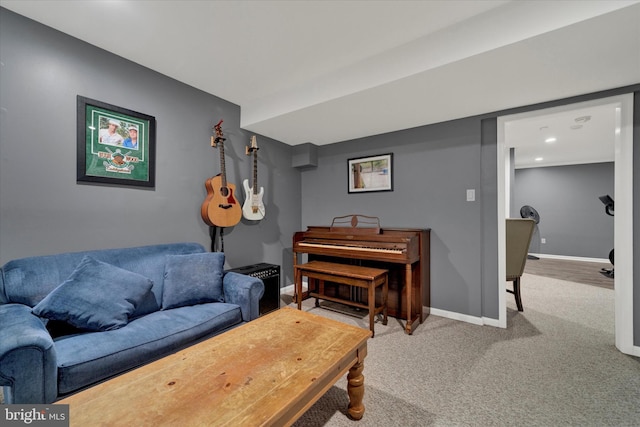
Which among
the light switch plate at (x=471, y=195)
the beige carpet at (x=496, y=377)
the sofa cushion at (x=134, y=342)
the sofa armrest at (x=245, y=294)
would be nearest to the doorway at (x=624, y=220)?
the beige carpet at (x=496, y=377)

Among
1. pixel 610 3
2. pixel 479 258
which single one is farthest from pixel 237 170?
pixel 610 3

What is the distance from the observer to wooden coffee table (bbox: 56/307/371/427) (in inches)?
33.0

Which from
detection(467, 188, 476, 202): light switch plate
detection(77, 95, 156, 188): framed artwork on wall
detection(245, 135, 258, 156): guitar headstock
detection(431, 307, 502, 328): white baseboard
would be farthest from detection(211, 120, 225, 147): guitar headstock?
detection(431, 307, 502, 328): white baseboard

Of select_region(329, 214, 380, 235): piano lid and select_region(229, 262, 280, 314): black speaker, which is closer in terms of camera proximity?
select_region(229, 262, 280, 314): black speaker

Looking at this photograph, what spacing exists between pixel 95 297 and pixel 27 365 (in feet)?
1.73

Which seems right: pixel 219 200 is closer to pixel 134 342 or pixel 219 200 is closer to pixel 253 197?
pixel 253 197

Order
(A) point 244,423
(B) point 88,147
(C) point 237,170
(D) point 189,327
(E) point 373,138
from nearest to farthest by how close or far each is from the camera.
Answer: (A) point 244,423
(D) point 189,327
(B) point 88,147
(C) point 237,170
(E) point 373,138

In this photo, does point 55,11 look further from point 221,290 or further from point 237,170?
point 221,290

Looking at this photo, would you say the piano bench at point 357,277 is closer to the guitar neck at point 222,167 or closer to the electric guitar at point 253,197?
the electric guitar at point 253,197

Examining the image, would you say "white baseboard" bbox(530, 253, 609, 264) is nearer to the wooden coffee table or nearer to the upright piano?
the upright piano

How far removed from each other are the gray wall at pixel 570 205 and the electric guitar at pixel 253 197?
18.1ft

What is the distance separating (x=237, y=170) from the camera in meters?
3.04

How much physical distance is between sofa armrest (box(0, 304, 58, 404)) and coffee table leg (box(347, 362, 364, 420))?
137cm

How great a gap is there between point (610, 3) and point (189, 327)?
2.99m
